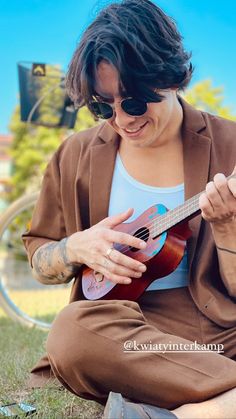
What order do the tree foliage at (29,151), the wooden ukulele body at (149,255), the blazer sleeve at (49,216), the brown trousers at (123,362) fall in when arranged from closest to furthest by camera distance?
1. the brown trousers at (123,362)
2. the wooden ukulele body at (149,255)
3. the blazer sleeve at (49,216)
4. the tree foliage at (29,151)

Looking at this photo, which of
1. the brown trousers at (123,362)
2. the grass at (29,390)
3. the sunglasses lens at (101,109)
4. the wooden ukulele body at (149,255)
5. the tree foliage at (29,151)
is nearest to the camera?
the brown trousers at (123,362)

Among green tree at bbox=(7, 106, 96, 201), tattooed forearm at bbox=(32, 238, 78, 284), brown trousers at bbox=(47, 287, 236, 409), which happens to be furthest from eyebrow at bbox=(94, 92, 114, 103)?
green tree at bbox=(7, 106, 96, 201)

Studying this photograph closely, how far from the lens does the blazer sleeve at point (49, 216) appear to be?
236 cm

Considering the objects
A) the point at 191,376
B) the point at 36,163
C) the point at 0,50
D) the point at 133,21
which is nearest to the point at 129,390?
the point at 191,376

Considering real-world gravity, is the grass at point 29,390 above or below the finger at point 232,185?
below

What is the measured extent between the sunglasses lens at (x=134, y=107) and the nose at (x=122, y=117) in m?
0.02

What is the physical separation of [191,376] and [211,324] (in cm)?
33

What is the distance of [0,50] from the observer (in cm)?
1653

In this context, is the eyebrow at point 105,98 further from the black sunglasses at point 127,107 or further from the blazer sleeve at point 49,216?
the blazer sleeve at point 49,216

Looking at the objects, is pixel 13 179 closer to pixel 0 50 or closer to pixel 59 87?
pixel 0 50

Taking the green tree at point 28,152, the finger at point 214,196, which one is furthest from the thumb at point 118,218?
the green tree at point 28,152

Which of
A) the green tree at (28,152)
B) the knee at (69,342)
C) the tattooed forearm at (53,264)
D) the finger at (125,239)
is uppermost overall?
the finger at (125,239)

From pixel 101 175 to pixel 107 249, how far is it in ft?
1.16

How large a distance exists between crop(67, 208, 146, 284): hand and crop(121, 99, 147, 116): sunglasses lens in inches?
11.7
